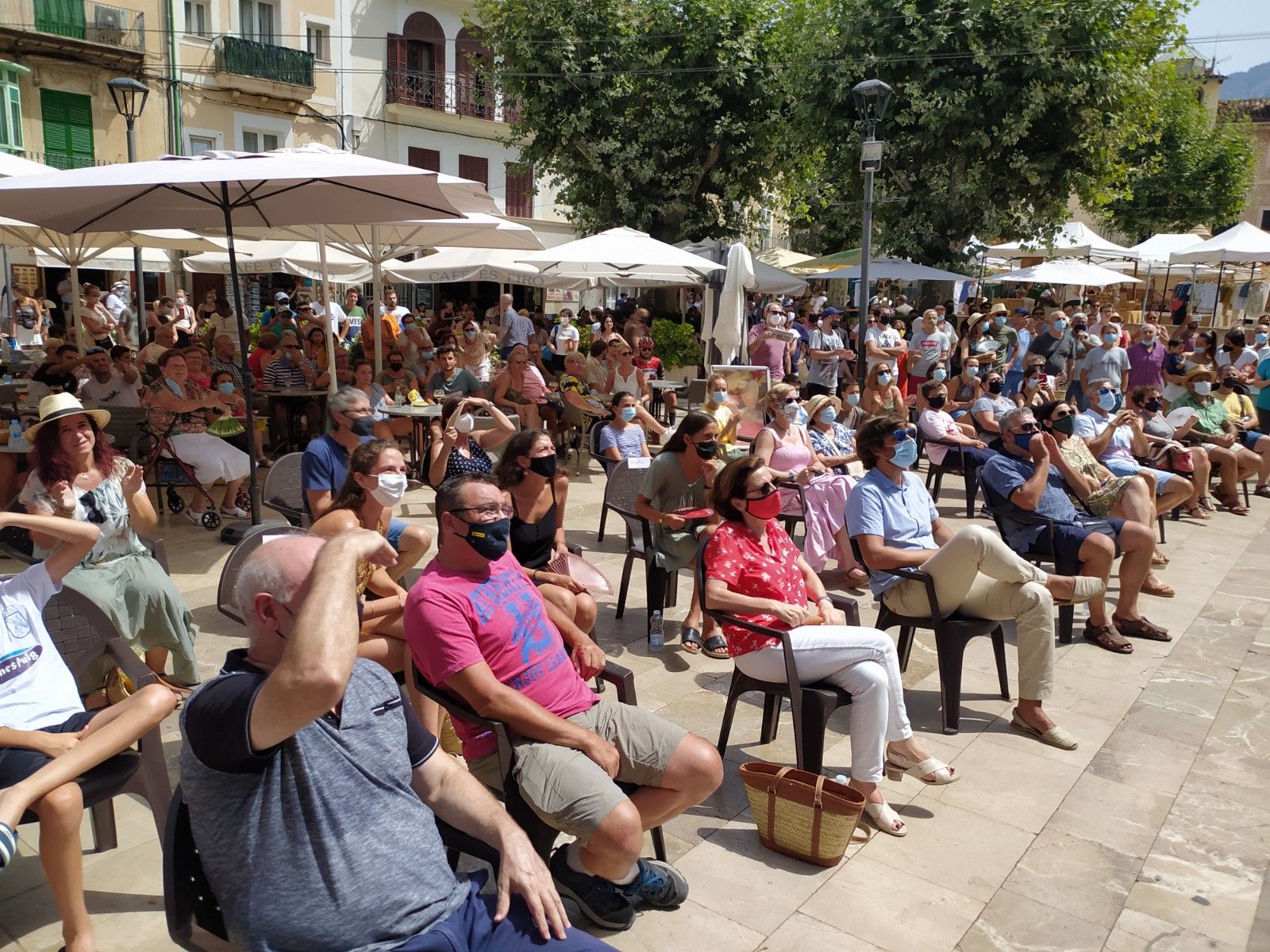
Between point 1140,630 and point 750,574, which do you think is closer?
point 750,574

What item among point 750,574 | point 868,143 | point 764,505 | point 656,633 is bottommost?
point 656,633

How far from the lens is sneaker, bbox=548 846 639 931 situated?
9.82ft

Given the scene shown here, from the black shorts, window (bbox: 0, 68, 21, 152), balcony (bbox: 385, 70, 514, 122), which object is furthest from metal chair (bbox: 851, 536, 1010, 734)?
balcony (bbox: 385, 70, 514, 122)

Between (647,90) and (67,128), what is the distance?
42.7 feet

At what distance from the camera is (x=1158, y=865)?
3.65 m

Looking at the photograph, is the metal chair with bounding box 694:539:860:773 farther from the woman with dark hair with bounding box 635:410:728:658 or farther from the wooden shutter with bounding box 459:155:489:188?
the wooden shutter with bounding box 459:155:489:188

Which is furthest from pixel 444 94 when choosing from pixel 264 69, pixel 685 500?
pixel 685 500

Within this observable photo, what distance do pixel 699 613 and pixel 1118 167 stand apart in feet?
54.8

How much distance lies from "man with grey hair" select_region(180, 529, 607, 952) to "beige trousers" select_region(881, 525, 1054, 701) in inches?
113

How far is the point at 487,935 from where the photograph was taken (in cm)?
219

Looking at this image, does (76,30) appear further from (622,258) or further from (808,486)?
(808,486)

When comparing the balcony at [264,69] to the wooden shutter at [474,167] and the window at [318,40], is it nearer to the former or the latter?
the window at [318,40]

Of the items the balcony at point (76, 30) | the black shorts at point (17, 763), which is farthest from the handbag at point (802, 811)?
the balcony at point (76, 30)

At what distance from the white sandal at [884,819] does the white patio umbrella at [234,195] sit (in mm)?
4152
